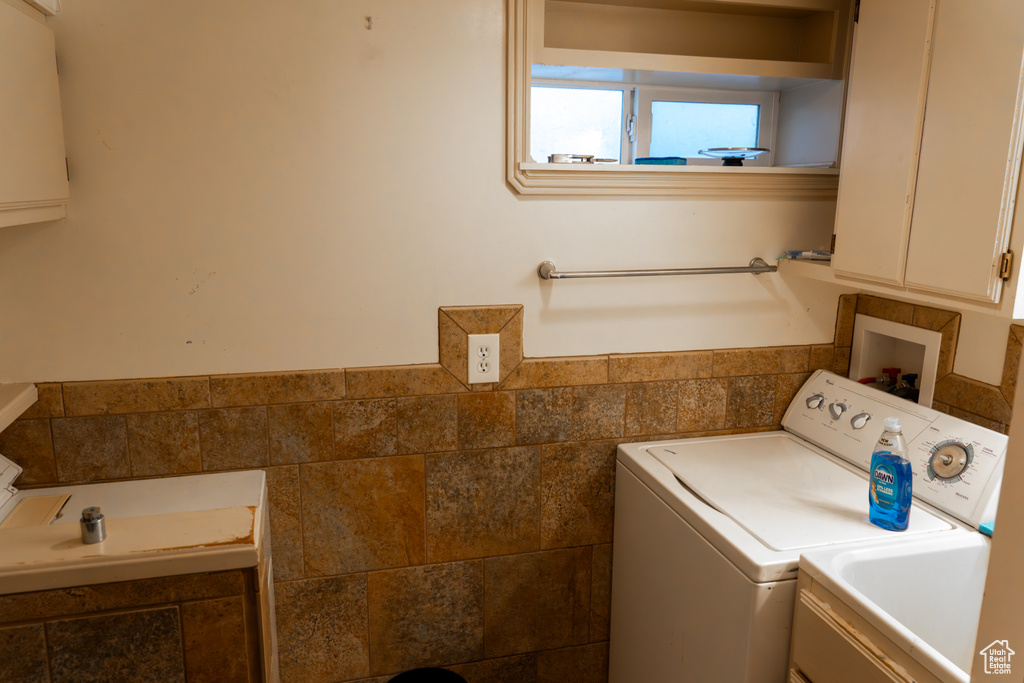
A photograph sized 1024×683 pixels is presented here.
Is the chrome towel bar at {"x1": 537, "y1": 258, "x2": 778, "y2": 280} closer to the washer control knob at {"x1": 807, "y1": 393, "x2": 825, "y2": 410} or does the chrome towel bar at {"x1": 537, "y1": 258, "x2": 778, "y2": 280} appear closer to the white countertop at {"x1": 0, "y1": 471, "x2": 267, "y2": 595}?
the washer control knob at {"x1": 807, "y1": 393, "x2": 825, "y2": 410}

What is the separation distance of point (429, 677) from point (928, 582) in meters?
1.16

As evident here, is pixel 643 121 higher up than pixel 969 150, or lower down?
higher up

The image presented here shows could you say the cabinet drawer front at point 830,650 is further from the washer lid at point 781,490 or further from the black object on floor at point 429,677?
the black object on floor at point 429,677

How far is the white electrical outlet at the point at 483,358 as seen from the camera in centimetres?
173

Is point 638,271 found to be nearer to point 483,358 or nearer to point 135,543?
point 483,358

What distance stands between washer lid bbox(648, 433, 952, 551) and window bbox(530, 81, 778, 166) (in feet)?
2.68

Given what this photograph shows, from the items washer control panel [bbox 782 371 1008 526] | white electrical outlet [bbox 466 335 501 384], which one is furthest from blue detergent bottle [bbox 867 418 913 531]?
white electrical outlet [bbox 466 335 501 384]

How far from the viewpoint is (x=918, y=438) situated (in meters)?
1.59

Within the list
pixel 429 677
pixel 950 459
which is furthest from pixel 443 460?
pixel 950 459

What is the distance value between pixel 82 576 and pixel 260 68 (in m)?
1.07

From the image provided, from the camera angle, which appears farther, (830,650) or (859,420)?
(859,420)

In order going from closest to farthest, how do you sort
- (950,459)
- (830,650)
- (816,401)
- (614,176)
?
(830,650) < (950,459) < (614,176) < (816,401)

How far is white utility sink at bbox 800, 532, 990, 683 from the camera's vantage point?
1270 millimetres

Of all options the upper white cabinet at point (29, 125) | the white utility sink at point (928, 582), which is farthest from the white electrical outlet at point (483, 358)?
the upper white cabinet at point (29, 125)
